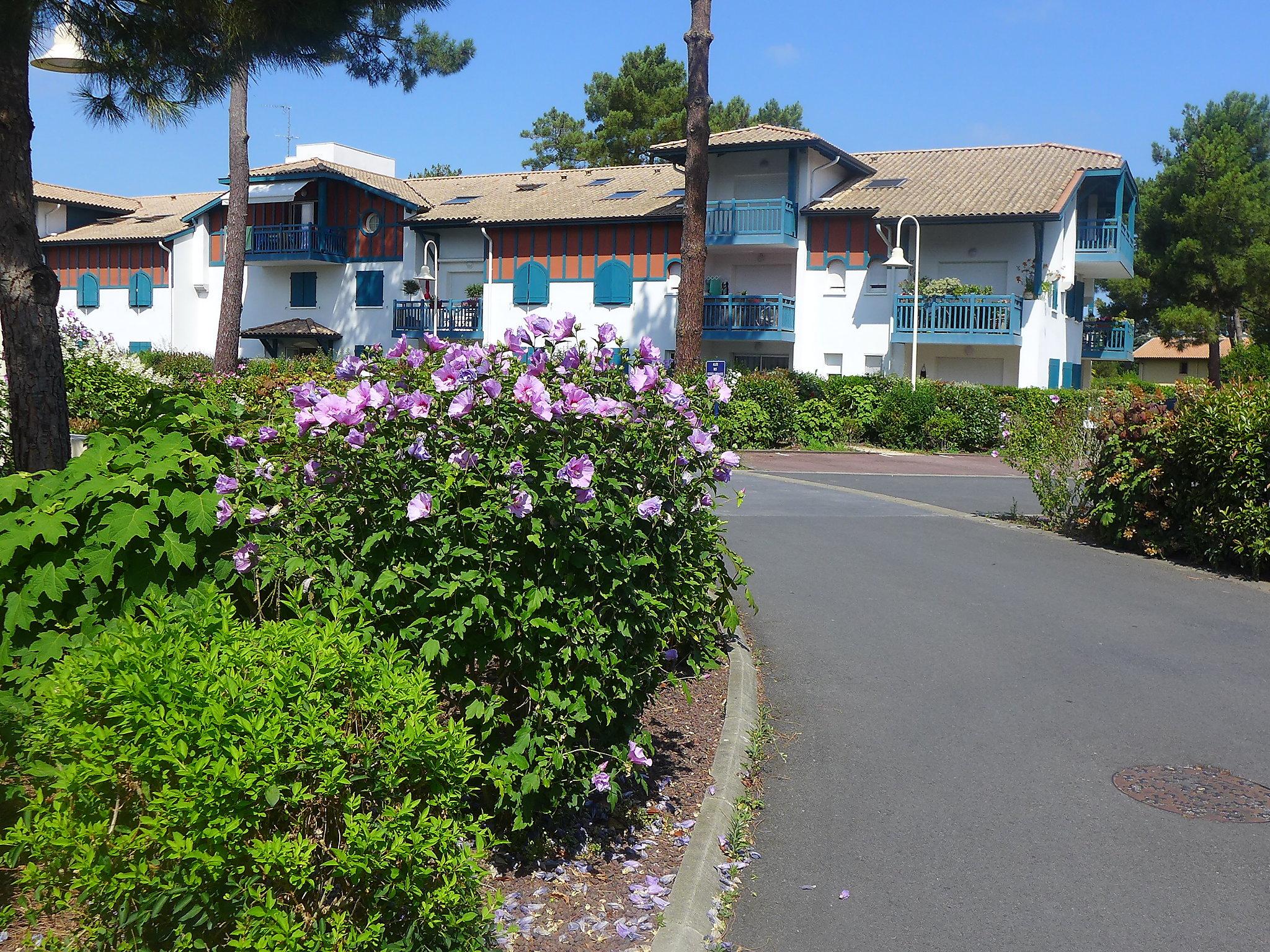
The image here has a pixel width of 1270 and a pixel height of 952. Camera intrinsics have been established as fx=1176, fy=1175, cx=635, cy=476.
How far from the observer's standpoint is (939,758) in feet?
20.1

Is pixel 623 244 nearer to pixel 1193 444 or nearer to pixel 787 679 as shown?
pixel 1193 444

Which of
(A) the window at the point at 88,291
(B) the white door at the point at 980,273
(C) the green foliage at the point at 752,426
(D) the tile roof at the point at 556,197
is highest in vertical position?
(D) the tile roof at the point at 556,197

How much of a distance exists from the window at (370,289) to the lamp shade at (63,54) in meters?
36.5

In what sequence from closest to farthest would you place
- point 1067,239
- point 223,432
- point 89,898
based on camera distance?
point 89,898 → point 223,432 → point 1067,239

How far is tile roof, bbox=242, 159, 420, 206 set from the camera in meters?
42.6

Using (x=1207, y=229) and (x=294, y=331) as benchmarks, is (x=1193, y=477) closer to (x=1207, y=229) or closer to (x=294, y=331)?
(x=294, y=331)

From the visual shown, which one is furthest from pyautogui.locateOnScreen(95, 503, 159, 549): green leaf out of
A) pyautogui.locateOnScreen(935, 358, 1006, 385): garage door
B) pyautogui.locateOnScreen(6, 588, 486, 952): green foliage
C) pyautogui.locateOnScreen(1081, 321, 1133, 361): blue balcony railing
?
pyautogui.locateOnScreen(1081, 321, 1133, 361): blue balcony railing

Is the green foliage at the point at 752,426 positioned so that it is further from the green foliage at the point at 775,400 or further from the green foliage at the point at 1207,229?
the green foliage at the point at 1207,229

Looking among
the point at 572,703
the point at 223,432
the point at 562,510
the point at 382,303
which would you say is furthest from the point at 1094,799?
the point at 382,303

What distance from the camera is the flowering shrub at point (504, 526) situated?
4.05 m

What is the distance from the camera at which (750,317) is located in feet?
119

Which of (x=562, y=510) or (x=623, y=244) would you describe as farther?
(x=623, y=244)

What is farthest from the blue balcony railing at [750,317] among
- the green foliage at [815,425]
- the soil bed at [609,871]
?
the soil bed at [609,871]

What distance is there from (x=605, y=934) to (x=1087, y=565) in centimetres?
894
